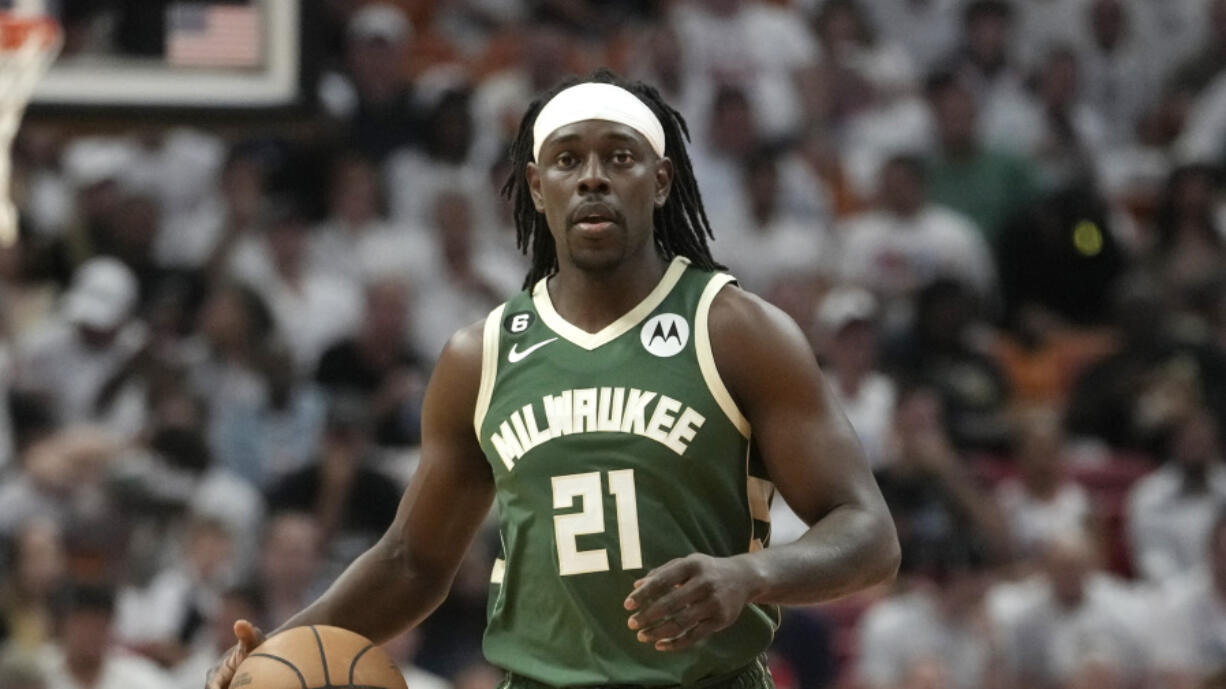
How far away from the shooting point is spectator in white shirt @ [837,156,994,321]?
456 inches

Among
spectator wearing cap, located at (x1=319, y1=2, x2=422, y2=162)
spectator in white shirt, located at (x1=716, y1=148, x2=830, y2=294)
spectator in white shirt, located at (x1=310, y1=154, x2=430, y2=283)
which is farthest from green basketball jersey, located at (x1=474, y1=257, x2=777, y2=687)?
spectator wearing cap, located at (x1=319, y1=2, x2=422, y2=162)

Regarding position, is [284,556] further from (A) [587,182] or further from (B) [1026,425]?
(A) [587,182]

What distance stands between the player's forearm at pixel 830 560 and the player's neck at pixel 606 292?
660 mm

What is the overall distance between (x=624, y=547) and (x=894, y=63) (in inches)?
377

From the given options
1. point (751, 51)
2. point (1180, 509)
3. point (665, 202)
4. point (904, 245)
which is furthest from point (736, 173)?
point (665, 202)

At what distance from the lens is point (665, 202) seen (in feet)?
15.2

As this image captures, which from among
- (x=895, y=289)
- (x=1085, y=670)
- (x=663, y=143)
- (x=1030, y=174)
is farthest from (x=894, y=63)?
(x=663, y=143)

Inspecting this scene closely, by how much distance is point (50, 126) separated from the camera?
8625mm

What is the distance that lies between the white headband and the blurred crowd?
460 cm

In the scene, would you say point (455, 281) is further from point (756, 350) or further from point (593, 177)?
point (756, 350)

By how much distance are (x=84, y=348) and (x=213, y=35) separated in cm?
242

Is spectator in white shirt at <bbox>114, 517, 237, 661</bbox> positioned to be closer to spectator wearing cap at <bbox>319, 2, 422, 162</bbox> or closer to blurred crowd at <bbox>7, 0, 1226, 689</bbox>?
blurred crowd at <bbox>7, 0, 1226, 689</bbox>

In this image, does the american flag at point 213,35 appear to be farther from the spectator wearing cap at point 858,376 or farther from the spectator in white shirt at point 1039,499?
the spectator in white shirt at point 1039,499

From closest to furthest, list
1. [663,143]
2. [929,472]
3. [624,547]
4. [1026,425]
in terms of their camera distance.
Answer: [624,547] < [663,143] < [929,472] < [1026,425]
